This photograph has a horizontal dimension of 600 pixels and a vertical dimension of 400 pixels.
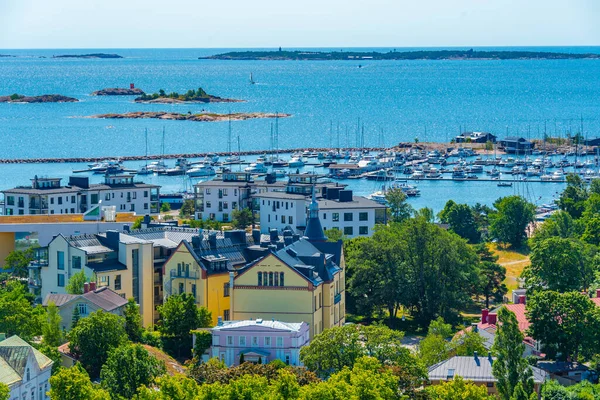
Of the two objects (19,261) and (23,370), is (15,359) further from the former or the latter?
(19,261)

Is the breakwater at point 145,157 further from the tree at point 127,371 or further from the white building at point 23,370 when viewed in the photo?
the tree at point 127,371

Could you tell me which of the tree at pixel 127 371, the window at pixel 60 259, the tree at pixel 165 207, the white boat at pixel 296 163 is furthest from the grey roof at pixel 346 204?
the white boat at pixel 296 163

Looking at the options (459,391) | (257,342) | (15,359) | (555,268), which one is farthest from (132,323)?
(555,268)

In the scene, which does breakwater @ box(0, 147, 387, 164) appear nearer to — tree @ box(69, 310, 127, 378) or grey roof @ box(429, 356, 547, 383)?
tree @ box(69, 310, 127, 378)

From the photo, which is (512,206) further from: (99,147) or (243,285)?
(99,147)

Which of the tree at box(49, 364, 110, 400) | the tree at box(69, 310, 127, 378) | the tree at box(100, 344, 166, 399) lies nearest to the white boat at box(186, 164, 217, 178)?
the tree at box(69, 310, 127, 378)
